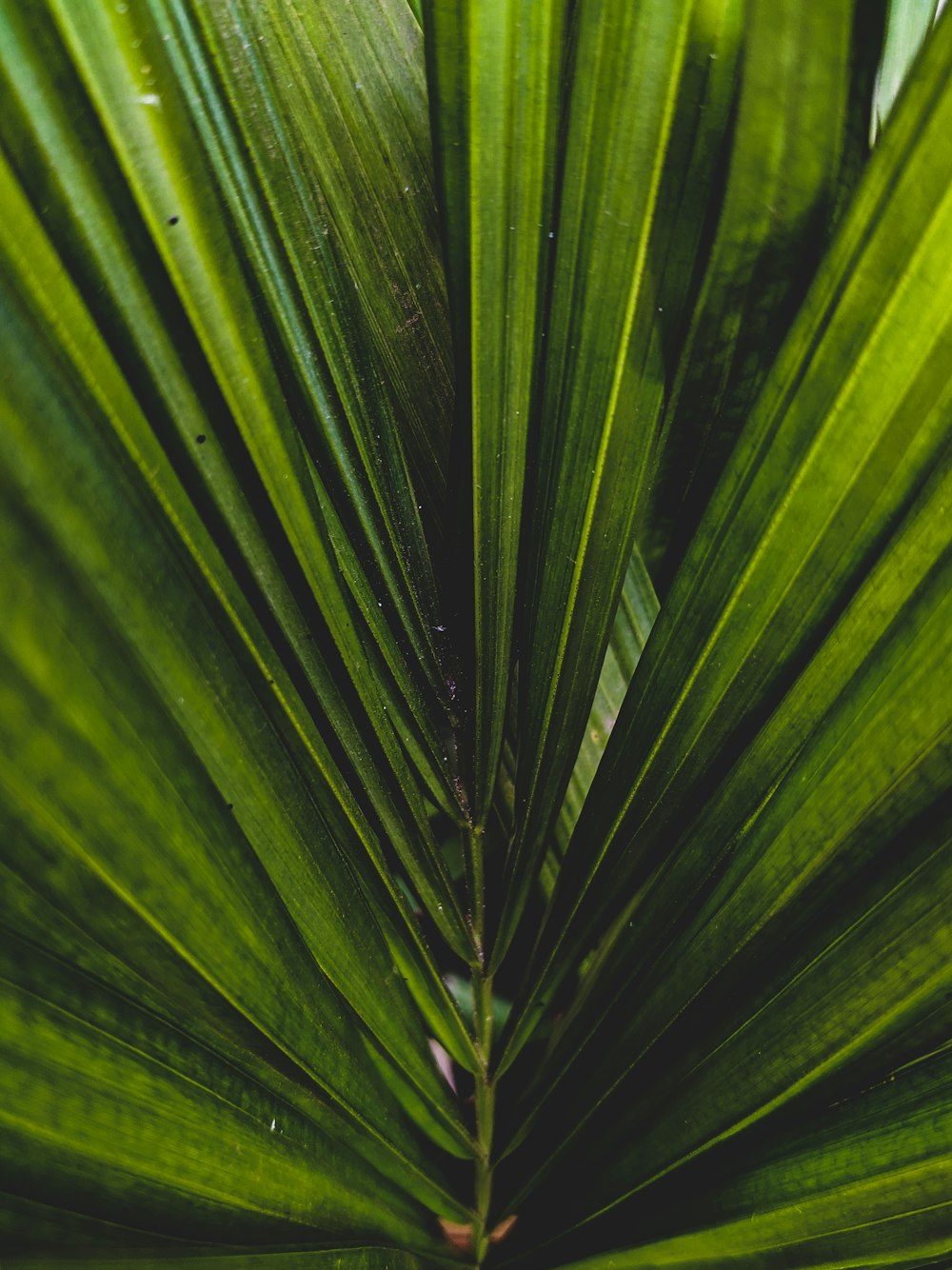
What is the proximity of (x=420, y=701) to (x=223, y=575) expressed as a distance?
0.16 m

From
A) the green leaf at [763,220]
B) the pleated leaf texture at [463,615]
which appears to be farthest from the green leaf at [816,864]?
the green leaf at [763,220]

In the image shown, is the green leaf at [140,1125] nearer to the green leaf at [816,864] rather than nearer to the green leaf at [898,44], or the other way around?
the green leaf at [816,864]

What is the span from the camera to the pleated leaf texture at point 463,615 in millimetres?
280

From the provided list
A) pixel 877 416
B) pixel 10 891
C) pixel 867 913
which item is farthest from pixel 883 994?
pixel 10 891

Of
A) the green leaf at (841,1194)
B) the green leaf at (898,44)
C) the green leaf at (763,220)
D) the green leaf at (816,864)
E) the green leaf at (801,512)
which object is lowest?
the green leaf at (841,1194)

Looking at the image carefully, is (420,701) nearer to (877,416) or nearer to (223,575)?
(223,575)

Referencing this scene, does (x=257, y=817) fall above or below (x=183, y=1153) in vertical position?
above

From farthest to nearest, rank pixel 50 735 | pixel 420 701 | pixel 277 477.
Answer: pixel 420 701 < pixel 277 477 < pixel 50 735

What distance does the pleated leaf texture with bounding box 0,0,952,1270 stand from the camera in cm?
28

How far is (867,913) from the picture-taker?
14.9 inches

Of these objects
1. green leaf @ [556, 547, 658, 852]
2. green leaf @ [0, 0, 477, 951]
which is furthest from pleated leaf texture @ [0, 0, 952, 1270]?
green leaf @ [556, 547, 658, 852]

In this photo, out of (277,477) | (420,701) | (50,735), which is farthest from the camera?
(420,701)

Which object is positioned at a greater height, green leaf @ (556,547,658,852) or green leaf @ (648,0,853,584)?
green leaf @ (648,0,853,584)

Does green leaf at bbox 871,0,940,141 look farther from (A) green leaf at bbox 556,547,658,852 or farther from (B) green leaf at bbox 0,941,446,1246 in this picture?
(B) green leaf at bbox 0,941,446,1246
